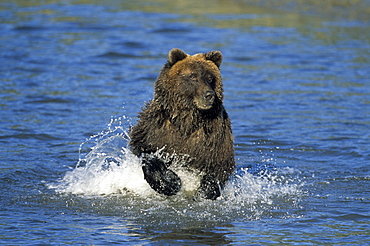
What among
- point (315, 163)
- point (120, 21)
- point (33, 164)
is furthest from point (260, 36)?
point (33, 164)

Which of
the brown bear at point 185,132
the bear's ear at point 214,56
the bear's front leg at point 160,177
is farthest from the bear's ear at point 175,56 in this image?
the bear's front leg at point 160,177

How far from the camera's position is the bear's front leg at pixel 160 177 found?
7312mm

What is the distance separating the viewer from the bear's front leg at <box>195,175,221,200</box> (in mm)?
7398

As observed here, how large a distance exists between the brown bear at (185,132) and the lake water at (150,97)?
0.27 metres

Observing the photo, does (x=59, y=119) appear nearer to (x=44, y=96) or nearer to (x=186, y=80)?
(x=44, y=96)

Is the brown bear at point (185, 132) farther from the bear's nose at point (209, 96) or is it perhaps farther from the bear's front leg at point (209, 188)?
the bear's nose at point (209, 96)

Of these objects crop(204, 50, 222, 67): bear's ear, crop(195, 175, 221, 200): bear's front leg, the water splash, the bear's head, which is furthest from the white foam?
crop(204, 50, 222, 67): bear's ear

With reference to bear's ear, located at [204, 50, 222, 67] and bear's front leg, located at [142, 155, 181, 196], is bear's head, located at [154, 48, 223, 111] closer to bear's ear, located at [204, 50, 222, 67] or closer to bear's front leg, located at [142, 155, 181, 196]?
bear's ear, located at [204, 50, 222, 67]

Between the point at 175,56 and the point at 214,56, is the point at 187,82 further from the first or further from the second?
the point at 214,56

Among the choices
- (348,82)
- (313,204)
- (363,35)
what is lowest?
(313,204)

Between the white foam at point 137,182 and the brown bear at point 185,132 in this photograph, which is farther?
the white foam at point 137,182

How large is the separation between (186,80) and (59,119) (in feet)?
14.5

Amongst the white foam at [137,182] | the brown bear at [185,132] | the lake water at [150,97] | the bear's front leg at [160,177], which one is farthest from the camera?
the white foam at [137,182]

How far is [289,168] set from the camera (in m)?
8.96
